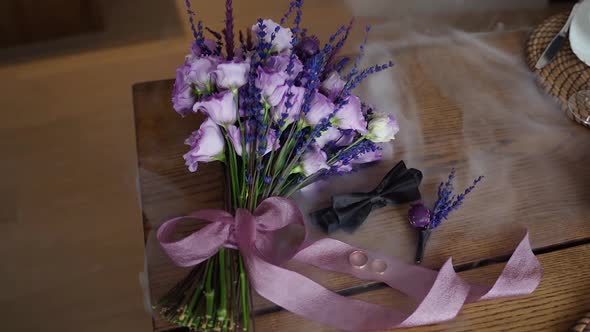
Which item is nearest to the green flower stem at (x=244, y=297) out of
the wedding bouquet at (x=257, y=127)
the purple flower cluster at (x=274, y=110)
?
the wedding bouquet at (x=257, y=127)

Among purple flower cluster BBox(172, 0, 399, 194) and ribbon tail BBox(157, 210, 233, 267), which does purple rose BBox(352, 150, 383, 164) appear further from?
ribbon tail BBox(157, 210, 233, 267)

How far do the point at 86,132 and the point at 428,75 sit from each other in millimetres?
937

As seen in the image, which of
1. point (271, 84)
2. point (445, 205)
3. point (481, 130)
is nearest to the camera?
point (271, 84)

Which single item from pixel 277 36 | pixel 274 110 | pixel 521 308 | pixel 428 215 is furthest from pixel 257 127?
pixel 521 308

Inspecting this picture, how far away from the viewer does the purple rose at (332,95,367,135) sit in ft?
2.46

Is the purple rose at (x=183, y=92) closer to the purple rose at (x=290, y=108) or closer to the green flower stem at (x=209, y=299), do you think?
the purple rose at (x=290, y=108)

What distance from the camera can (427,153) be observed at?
3.03ft

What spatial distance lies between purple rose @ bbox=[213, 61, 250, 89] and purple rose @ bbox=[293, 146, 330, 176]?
126 millimetres

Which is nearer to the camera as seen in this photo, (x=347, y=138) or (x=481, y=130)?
(x=347, y=138)

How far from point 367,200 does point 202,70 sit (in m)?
0.29

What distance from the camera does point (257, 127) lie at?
73 cm

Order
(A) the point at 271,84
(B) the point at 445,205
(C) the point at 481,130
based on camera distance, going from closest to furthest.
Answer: (A) the point at 271,84
(B) the point at 445,205
(C) the point at 481,130

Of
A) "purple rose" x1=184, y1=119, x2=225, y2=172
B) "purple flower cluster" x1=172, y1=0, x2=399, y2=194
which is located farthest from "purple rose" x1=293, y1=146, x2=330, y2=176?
"purple rose" x1=184, y1=119, x2=225, y2=172

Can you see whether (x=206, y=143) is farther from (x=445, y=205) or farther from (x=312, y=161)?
(x=445, y=205)
